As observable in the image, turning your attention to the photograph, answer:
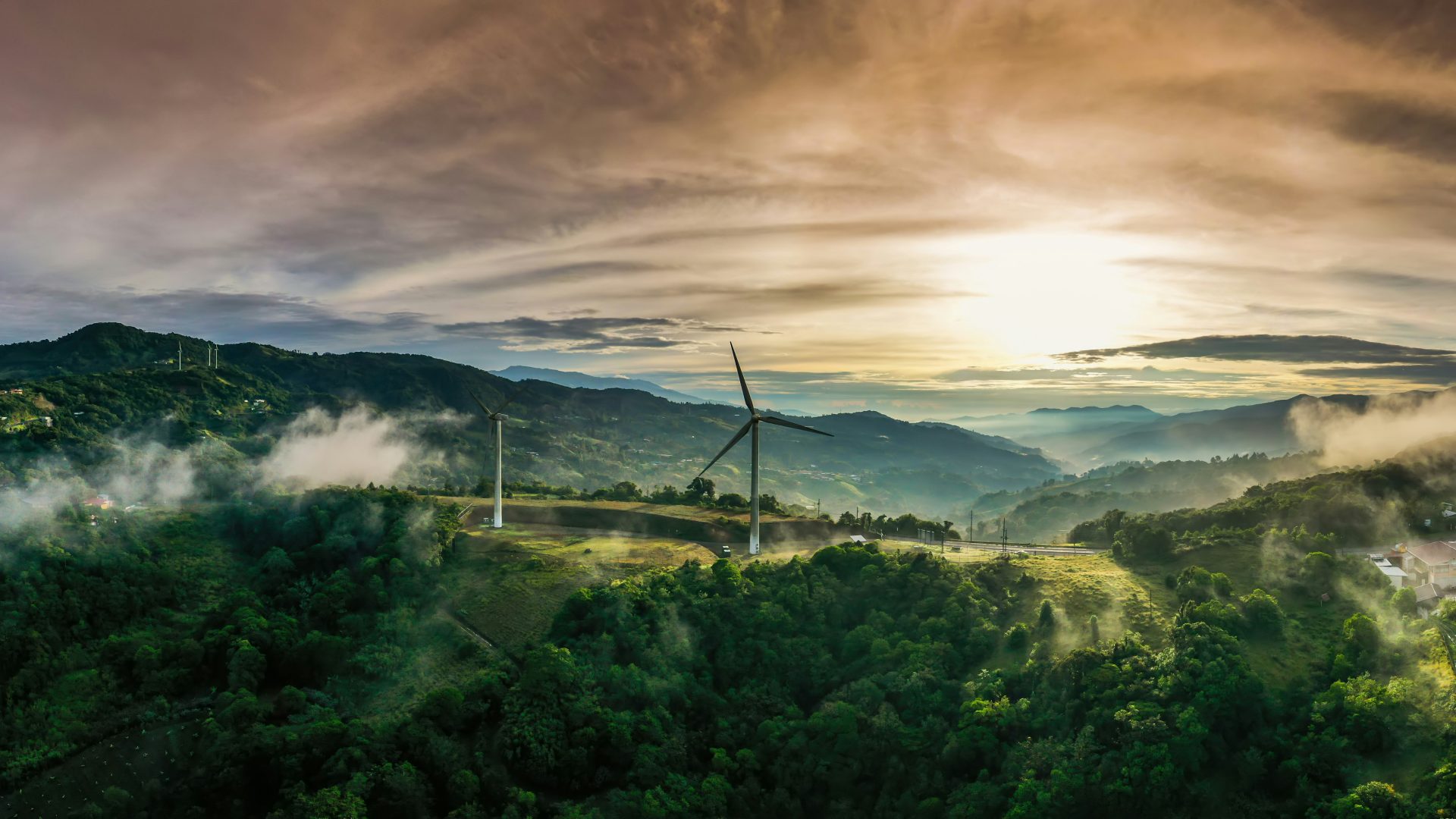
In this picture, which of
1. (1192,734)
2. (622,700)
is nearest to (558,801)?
(622,700)

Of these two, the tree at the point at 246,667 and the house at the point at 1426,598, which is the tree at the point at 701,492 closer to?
the tree at the point at 246,667

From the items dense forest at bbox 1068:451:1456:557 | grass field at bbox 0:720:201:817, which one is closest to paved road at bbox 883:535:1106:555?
dense forest at bbox 1068:451:1456:557

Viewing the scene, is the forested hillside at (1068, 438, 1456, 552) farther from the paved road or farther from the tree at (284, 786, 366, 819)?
the tree at (284, 786, 366, 819)

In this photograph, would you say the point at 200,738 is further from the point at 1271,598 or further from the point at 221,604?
the point at 1271,598

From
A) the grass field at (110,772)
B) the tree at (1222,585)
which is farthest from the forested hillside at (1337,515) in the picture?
the grass field at (110,772)

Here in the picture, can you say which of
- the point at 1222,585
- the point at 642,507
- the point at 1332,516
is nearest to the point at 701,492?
the point at 642,507

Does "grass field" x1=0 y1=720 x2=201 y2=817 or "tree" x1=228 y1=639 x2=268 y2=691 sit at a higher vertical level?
"tree" x1=228 y1=639 x2=268 y2=691

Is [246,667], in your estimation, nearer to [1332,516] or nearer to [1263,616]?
[1263,616]
